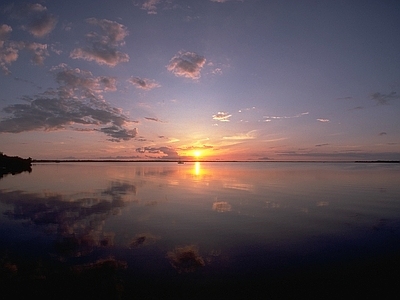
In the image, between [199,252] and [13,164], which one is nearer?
[199,252]

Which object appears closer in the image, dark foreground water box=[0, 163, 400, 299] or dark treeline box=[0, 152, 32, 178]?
dark foreground water box=[0, 163, 400, 299]

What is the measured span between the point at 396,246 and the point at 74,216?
79.5 ft

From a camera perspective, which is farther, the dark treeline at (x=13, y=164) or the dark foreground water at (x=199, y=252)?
the dark treeline at (x=13, y=164)

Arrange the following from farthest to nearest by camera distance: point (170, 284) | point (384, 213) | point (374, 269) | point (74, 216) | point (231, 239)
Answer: point (384, 213), point (74, 216), point (231, 239), point (374, 269), point (170, 284)

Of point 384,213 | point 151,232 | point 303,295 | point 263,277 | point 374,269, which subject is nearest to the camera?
point 303,295

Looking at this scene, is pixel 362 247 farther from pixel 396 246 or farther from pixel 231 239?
pixel 231 239

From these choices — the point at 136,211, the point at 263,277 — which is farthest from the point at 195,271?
the point at 136,211

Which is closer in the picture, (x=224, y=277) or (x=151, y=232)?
(x=224, y=277)

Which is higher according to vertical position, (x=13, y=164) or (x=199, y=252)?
(x=13, y=164)

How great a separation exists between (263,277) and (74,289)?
8.03 m

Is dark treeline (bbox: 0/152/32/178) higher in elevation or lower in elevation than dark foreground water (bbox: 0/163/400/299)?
higher

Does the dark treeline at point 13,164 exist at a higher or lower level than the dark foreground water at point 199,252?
higher

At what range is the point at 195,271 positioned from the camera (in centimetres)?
1172

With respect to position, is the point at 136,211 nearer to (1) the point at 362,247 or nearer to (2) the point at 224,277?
(2) the point at 224,277
